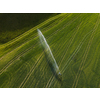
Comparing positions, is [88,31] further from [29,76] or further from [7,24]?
[7,24]

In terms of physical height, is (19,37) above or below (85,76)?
above

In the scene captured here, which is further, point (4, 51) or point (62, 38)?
point (62, 38)

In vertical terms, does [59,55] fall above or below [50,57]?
below

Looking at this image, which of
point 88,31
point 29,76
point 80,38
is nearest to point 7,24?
point 29,76

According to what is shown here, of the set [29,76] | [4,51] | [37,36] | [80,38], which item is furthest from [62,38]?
[4,51]

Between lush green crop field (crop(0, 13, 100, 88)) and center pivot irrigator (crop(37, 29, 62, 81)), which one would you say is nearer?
lush green crop field (crop(0, 13, 100, 88))

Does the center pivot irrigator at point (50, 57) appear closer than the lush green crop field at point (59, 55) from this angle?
No

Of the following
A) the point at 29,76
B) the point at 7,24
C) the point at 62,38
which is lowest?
the point at 29,76
